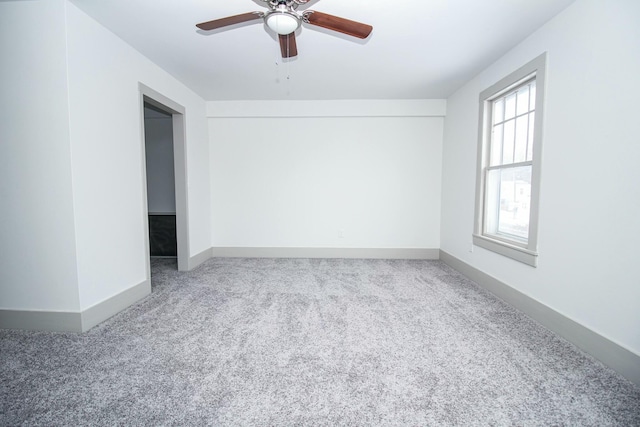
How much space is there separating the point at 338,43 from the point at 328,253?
10.1 ft

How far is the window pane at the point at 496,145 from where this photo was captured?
3109mm

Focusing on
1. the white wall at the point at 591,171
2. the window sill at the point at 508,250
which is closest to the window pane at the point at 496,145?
the white wall at the point at 591,171

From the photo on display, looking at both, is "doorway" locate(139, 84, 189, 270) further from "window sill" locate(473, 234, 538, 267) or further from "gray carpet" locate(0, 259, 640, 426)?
"window sill" locate(473, 234, 538, 267)

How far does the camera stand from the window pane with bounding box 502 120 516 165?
115 inches

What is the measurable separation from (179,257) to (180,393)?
105 inches

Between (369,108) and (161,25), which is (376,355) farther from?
(369,108)

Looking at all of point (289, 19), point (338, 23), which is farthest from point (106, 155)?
point (338, 23)

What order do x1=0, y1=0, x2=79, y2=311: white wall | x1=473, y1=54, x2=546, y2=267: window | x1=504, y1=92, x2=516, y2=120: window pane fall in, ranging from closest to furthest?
1. x1=0, y1=0, x2=79, y2=311: white wall
2. x1=473, y1=54, x2=546, y2=267: window
3. x1=504, y1=92, x2=516, y2=120: window pane

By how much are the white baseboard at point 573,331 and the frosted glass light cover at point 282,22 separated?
2.99 metres

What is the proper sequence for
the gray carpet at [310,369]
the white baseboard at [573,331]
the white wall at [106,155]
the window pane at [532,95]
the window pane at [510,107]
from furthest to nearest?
the window pane at [510,107]
the window pane at [532,95]
the white wall at [106,155]
the white baseboard at [573,331]
the gray carpet at [310,369]

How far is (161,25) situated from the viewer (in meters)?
2.35

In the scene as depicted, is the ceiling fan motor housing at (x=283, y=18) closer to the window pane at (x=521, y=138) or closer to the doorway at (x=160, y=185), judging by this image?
the window pane at (x=521, y=138)

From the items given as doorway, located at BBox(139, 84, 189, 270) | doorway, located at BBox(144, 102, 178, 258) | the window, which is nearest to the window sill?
the window

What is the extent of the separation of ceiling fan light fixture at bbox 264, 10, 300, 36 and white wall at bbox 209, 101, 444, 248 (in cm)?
255
